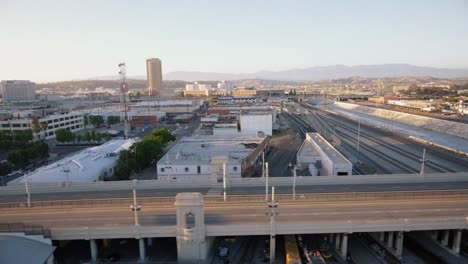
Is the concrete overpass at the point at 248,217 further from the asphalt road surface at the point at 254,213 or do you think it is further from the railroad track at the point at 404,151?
the railroad track at the point at 404,151

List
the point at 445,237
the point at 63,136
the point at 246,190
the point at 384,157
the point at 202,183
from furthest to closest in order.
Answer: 1. the point at 63,136
2. the point at 384,157
3. the point at 202,183
4. the point at 246,190
5. the point at 445,237

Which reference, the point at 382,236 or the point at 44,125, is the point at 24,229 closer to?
the point at 382,236

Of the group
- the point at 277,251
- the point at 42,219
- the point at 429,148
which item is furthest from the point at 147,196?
the point at 429,148

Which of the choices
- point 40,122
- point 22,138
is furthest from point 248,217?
point 40,122

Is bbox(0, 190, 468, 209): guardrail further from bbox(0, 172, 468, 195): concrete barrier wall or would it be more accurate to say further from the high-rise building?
the high-rise building

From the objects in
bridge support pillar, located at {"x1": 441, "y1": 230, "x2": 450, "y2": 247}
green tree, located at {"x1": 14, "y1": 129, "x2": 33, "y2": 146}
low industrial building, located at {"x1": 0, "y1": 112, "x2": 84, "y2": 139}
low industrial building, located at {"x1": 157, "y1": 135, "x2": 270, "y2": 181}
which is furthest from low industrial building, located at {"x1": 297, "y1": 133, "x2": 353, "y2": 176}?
low industrial building, located at {"x1": 0, "y1": 112, "x2": 84, "y2": 139}

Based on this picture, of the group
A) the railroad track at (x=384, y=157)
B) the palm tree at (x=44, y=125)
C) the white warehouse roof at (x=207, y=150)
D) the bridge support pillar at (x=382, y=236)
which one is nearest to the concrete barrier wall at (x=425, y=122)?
the railroad track at (x=384, y=157)
